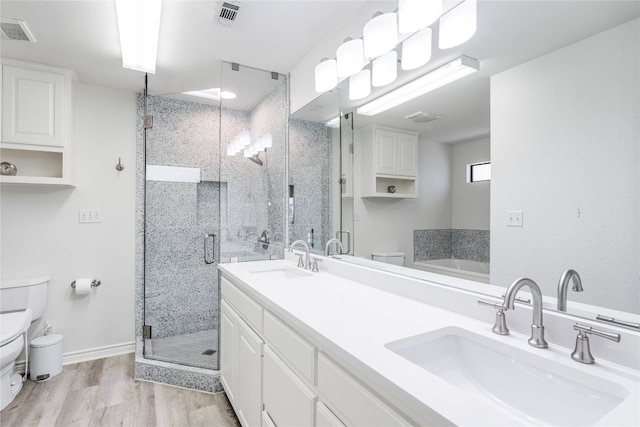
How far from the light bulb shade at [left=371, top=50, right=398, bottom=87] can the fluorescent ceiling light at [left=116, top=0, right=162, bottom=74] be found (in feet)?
3.82

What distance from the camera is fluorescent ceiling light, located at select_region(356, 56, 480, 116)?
121 centimetres

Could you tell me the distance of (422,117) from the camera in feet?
4.47

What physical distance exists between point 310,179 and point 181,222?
55.3 inches

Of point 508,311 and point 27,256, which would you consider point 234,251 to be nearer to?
point 27,256

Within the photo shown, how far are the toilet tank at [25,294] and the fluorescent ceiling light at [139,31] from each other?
178 centimetres

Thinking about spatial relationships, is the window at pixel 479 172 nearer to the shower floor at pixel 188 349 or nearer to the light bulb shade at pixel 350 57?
the light bulb shade at pixel 350 57

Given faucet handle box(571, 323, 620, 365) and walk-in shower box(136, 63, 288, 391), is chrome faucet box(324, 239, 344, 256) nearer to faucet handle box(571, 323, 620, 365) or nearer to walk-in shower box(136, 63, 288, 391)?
walk-in shower box(136, 63, 288, 391)

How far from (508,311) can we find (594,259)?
10.9 inches

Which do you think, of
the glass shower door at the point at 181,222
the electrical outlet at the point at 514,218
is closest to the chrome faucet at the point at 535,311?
the electrical outlet at the point at 514,218

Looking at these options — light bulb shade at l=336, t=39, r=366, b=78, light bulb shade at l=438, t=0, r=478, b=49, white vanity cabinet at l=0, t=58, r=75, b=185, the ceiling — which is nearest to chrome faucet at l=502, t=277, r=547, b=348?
the ceiling

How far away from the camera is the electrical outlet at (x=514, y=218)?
103 centimetres

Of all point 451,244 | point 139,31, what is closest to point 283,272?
point 451,244

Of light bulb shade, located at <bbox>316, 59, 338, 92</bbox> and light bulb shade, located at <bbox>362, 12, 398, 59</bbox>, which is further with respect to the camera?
light bulb shade, located at <bbox>316, 59, 338, 92</bbox>

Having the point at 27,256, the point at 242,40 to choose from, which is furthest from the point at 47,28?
the point at 27,256
